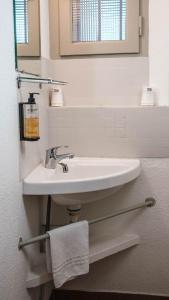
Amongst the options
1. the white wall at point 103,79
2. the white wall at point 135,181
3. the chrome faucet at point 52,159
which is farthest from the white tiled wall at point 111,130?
the chrome faucet at point 52,159

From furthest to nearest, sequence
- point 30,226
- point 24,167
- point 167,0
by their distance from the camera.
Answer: point 167,0 → point 30,226 → point 24,167

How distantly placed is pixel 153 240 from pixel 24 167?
2.91 ft

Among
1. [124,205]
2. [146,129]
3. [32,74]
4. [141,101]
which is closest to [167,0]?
[141,101]

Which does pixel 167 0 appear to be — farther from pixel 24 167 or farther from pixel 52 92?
pixel 24 167

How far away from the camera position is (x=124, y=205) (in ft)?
6.04

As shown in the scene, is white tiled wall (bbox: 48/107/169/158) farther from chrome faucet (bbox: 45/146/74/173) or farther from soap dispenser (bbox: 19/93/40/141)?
soap dispenser (bbox: 19/93/40/141)

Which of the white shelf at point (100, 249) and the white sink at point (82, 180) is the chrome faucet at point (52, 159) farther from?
the white shelf at point (100, 249)

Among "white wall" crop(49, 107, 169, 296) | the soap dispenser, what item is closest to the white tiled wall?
"white wall" crop(49, 107, 169, 296)

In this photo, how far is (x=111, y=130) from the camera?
1.82m

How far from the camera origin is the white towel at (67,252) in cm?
138

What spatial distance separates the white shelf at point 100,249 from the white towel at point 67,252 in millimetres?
109

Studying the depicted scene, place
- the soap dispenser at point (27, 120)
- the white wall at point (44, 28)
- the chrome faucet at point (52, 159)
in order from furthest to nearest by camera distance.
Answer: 1. the white wall at point (44, 28)
2. the chrome faucet at point (52, 159)
3. the soap dispenser at point (27, 120)

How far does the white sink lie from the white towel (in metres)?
0.14

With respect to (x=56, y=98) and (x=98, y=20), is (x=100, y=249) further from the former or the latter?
(x=98, y=20)
